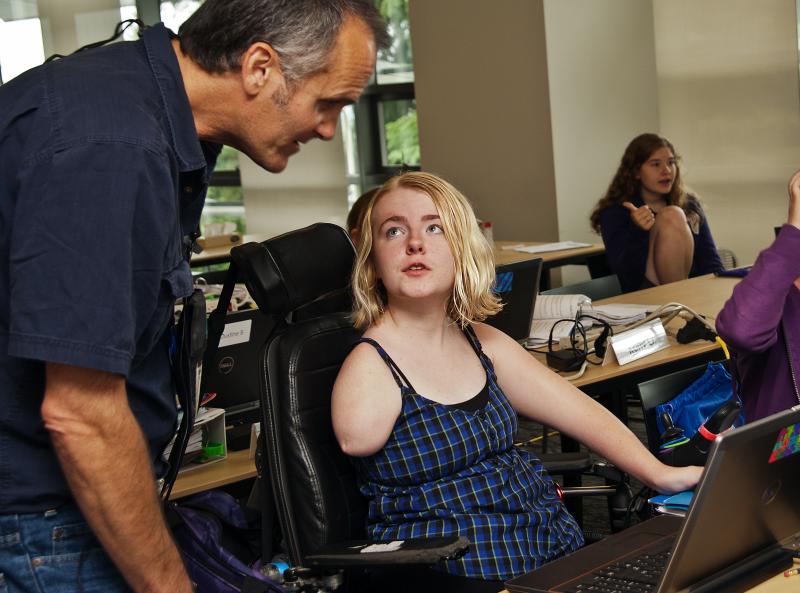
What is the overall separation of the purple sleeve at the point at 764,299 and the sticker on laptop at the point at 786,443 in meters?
0.75

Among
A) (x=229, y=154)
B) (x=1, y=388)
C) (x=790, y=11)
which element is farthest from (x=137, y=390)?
(x=229, y=154)

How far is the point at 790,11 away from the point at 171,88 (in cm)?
537

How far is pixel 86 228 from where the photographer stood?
3.46 feet

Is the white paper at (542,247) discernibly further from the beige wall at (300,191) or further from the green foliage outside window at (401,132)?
the beige wall at (300,191)

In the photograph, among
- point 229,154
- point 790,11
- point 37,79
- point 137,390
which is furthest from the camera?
point 229,154

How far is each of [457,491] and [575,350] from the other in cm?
124

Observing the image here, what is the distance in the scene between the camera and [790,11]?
5.79 metres

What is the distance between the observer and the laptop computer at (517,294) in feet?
9.97

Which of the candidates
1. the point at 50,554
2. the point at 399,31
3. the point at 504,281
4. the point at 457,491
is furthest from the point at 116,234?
the point at 399,31

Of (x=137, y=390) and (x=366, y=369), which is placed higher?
(x=137, y=390)

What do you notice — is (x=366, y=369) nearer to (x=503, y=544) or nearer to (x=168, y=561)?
(x=503, y=544)

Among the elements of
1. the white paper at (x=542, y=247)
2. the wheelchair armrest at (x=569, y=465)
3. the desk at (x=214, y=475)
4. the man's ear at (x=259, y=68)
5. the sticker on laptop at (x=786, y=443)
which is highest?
the man's ear at (x=259, y=68)

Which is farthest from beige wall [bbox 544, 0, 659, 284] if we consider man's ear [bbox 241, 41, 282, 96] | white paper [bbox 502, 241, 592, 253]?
man's ear [bbox 241, 41, 282, 96]

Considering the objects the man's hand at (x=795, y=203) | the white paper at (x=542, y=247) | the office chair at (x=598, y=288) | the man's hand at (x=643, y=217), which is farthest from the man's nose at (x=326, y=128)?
the white paper at (x=542, y=247)
